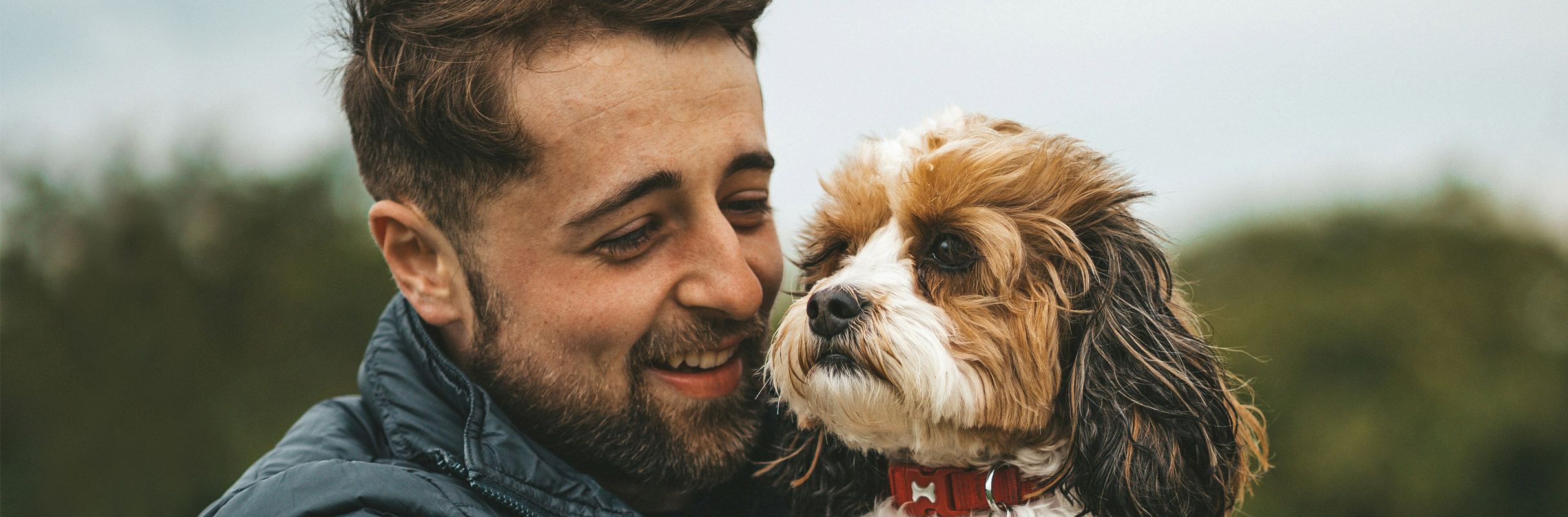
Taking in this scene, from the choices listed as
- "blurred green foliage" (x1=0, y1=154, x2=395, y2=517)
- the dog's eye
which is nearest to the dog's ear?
the dog's eye

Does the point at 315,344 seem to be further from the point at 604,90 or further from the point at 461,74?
the point at 604,90

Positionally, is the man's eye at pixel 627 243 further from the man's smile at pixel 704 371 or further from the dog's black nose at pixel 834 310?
the dog's black nose at pixel 834 310

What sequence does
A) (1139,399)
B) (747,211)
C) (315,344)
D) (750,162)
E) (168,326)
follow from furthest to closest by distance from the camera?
(315,344) → (168,326) → (747,211) → (750,162) → (1139,399)

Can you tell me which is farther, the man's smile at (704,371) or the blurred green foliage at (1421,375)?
the blurred green foliage at (1421,375)

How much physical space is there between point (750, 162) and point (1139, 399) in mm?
1369

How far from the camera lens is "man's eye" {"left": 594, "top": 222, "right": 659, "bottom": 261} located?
309 centimetres

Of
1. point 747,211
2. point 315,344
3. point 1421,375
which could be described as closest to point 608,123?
point 747,211

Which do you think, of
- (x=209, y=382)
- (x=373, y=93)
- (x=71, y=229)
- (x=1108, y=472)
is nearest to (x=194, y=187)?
(x=71, y=229)

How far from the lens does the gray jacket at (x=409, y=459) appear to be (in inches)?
97.7

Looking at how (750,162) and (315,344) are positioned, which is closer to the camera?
(750,162)

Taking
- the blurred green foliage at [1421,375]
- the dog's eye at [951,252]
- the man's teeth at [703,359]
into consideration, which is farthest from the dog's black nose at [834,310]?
the blurred green foliage at [1421,375]

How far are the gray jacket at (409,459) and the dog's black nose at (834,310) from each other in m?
0.76

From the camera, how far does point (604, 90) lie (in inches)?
118

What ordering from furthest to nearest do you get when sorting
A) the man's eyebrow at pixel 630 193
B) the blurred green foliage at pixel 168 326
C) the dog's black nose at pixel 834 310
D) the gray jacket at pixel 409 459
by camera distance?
the blurred green foliage at pixel 168 326 → the man's eyebrow at pixel 630 193 → the dog's black nose at pixel 834 310 → the gray jacket at pixel 409 459
